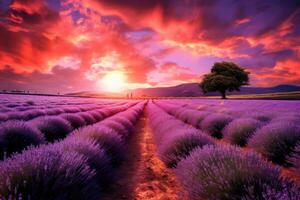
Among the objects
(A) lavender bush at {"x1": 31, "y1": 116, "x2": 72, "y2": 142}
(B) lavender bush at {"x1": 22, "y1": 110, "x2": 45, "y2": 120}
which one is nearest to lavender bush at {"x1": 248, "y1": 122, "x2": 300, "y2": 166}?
(A) lavender bush at {"x1": 31, "y1": 116, "x2": 72, "y2": 142}

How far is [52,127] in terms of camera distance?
248 inches

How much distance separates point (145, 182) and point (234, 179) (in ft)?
6.34

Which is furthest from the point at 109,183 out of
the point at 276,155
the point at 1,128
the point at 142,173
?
the point at 276,155

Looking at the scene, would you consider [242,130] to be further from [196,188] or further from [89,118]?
[89,118]

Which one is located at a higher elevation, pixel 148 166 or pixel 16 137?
pixel 16 137

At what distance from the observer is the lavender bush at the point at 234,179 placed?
5.97ft

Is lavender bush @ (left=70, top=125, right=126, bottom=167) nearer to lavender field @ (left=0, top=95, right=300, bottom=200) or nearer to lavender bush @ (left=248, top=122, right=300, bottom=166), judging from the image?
lavender field @ (left=0, top=95, right=300, bottom=200)

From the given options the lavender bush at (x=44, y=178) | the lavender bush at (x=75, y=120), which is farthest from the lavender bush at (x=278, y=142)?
the lavender bush at (x=75, y=120)

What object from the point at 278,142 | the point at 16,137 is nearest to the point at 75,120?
the point at 16,137

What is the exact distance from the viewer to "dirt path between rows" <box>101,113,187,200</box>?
9.88 ft

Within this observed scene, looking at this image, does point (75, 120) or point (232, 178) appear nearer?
point (232, 178)

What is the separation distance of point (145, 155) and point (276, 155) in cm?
282

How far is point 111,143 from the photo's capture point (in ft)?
13.9

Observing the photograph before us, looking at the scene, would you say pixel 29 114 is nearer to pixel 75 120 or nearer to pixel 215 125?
pixel 75 120
